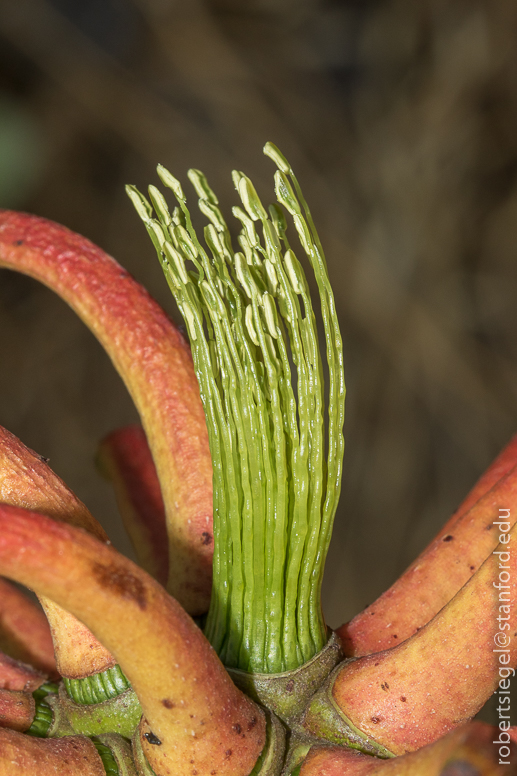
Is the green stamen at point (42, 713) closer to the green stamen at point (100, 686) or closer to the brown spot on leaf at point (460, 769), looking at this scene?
the green stamen at point (100, 686)

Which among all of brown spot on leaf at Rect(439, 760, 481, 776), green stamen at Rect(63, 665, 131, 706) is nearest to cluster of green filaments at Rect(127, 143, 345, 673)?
green stamen at Rect(63, 665, 131, 706)

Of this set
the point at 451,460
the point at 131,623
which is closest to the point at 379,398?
the point at 451,460

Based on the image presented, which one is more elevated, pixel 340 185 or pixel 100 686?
pixel 340 185

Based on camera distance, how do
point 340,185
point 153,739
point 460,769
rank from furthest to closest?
point 340,185, point 153,739, point 460,769

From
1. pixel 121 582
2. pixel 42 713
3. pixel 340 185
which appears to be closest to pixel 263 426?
pixel 121 582

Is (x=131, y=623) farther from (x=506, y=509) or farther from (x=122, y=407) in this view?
(x=122, y=407)

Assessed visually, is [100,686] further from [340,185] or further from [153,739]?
[340,185]
